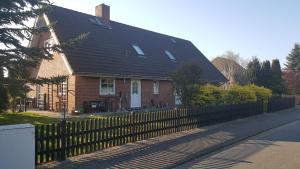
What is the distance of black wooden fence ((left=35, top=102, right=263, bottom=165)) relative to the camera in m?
9.02

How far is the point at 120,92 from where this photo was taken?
984 inches

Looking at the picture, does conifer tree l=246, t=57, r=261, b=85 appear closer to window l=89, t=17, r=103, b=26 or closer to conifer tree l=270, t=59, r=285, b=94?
conifer tree l=270, t=59, r=285, b=94

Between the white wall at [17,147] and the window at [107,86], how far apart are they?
635 inches

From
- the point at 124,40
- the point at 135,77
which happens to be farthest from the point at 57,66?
the point at 124,40

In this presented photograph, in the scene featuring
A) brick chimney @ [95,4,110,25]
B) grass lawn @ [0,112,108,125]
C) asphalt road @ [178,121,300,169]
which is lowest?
asphalt road @ [178,121,300,169]

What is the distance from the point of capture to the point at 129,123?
1191cm

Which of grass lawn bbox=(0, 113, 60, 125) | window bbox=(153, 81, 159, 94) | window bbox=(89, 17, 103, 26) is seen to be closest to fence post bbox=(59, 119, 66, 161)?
grass lawn bbox=(0, 113, 60, 125)

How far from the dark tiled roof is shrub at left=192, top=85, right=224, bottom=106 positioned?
1.87 m

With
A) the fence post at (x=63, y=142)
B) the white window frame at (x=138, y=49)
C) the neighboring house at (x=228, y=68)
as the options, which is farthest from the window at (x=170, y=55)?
the neighboring house at (x=228, y=68)

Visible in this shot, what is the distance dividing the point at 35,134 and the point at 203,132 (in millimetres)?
A: 7954

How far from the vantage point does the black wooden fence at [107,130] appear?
29.6 ft

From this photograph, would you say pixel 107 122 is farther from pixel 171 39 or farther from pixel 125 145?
pixel 171 39

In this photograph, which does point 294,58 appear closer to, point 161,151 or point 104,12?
point 104,12

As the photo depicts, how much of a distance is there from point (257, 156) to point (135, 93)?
17.0 metres
